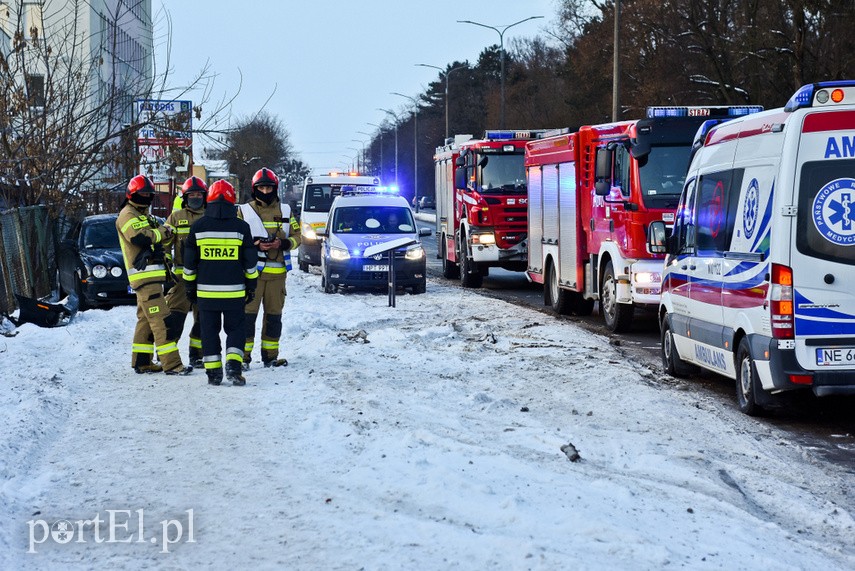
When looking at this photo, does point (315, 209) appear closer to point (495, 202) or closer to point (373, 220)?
point (373, 220)

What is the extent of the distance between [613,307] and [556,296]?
305 centimetres

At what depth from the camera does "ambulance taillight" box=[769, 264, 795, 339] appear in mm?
9062

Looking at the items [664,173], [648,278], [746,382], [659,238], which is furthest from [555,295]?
[746,382]

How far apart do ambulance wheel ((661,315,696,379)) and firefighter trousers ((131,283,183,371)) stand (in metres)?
4.73

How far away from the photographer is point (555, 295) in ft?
64.2

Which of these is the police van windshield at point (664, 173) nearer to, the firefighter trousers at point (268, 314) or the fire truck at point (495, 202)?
the firefighter trousers at point (268, 314)

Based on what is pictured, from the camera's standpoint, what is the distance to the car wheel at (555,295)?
19.1 m

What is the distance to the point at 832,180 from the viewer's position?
29.5ft

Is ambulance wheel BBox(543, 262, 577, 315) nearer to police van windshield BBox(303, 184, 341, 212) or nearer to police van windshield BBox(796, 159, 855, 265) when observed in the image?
police van windshield BBox(796, 159, 855, 265)

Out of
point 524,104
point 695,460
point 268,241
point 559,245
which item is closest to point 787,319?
point 695,460

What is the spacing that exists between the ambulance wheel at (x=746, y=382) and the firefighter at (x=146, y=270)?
17.1ft

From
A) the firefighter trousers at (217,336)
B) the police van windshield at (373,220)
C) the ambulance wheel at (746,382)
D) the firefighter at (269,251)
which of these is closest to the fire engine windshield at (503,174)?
the police van windshield at (373,220)

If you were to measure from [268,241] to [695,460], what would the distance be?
551 cm

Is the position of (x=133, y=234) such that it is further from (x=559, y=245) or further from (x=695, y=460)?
(x=559, y=245)
